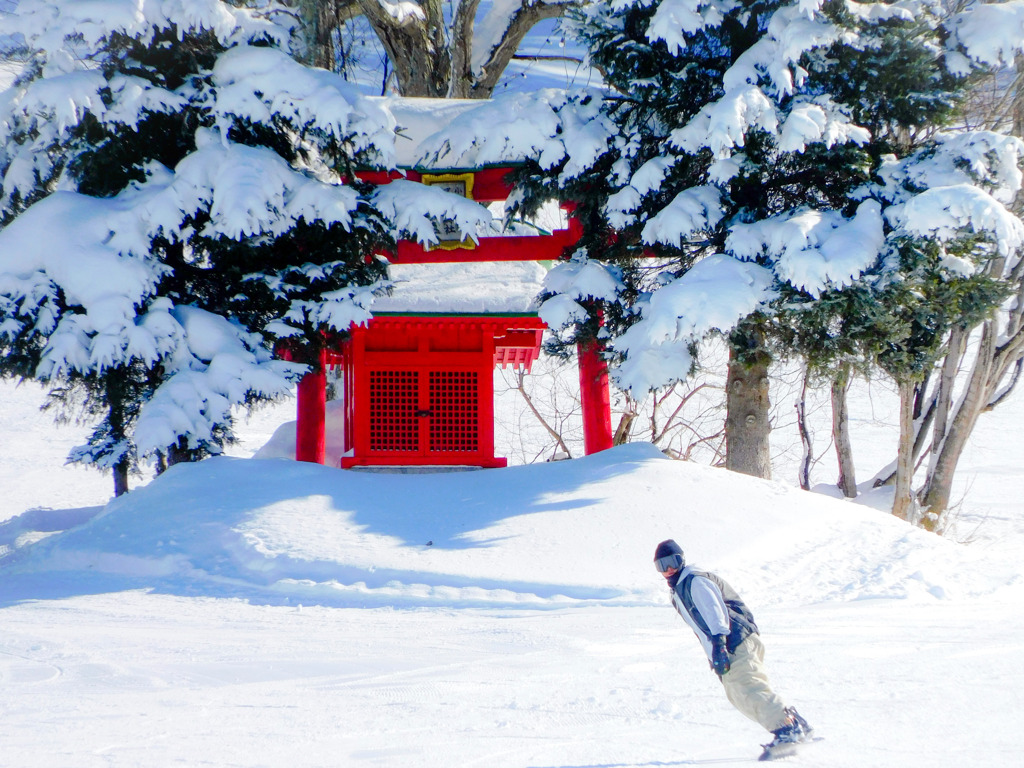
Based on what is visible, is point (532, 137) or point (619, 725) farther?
point (532, 137)

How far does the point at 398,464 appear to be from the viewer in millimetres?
12039

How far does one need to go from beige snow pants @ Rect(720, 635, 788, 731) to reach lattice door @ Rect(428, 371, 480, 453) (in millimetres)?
7851

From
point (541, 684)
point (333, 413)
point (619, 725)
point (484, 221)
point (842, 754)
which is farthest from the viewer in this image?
point (333, 413)

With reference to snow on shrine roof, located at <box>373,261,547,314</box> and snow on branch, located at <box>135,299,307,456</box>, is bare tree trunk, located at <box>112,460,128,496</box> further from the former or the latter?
snow on shrine roof, located at <box>373,261,547,314</box>

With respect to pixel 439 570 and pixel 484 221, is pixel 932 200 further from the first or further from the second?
A: pixel 439 570

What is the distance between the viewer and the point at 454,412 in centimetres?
1215

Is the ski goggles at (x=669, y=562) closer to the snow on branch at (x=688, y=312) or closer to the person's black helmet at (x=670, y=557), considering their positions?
the person's black helmet at (x=670, y=557)

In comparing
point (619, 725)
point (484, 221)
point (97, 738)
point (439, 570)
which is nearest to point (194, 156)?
point (484, 221)

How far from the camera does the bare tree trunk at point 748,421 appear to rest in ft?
35.0

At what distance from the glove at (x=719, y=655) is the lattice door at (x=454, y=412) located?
788 centimetres

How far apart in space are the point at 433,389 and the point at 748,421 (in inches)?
156

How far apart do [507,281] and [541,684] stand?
286 inches

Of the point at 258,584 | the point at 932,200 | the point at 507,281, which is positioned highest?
the point at 932,200

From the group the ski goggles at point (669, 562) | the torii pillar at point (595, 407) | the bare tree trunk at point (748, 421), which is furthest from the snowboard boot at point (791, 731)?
the torii pillar at point (595, 407)
